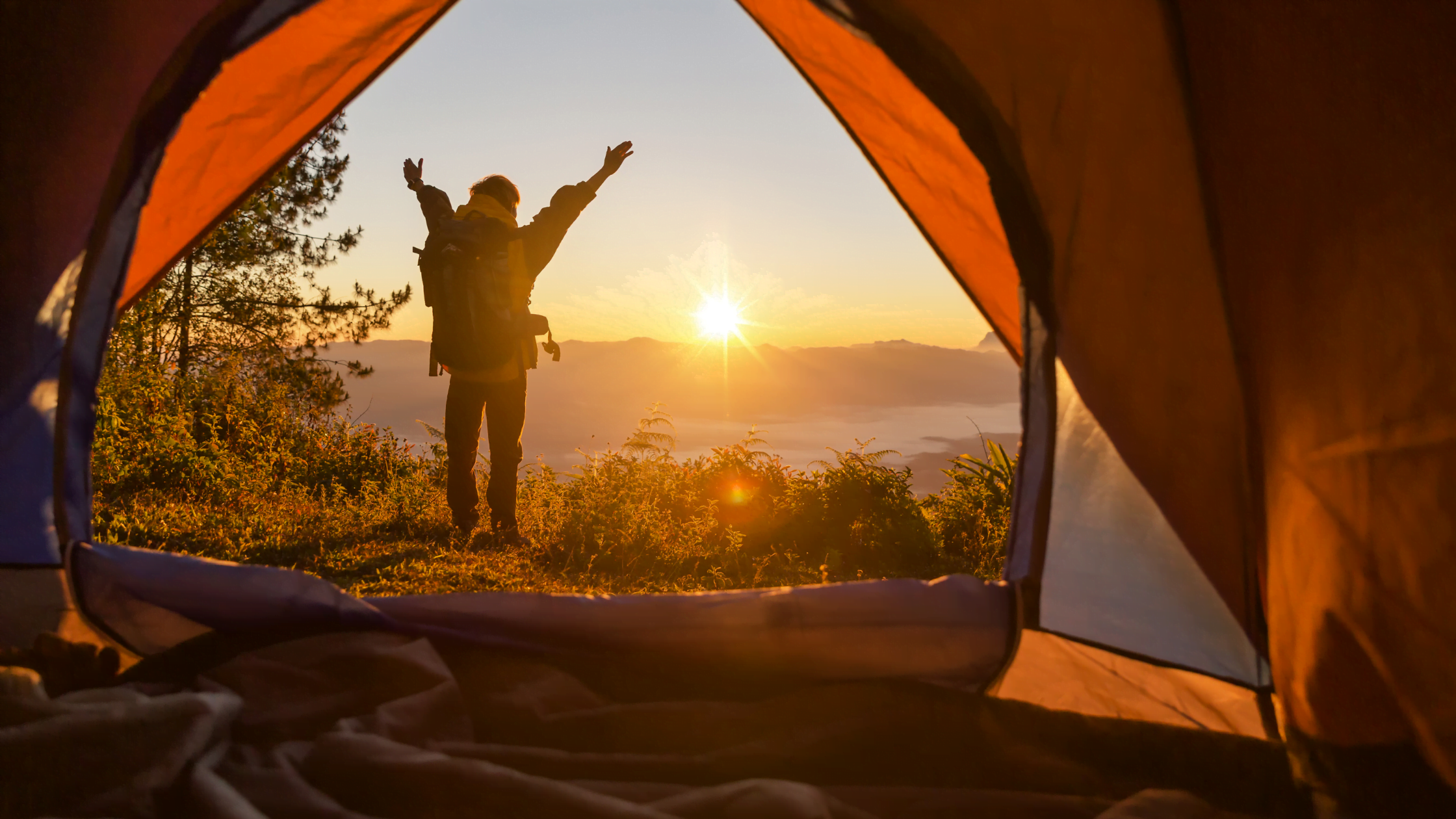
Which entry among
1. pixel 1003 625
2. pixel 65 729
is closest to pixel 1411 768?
pixel 1003 625

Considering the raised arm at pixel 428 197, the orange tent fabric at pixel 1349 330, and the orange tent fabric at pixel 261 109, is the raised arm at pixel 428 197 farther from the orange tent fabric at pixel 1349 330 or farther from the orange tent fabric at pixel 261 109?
the orange tent fabric at pixel 1349 330

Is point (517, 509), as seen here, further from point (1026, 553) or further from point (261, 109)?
point (1026, 553)

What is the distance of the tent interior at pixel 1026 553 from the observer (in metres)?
1.16

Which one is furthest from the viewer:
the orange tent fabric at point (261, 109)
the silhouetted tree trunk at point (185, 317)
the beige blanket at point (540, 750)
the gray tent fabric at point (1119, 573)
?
the silhouetted tree trunk at point (185, 317)

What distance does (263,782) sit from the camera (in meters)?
1.16

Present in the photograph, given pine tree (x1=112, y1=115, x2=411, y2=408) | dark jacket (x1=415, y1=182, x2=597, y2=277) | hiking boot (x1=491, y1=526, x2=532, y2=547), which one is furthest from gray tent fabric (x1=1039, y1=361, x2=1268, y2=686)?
pine tree (x1=112, y1=115, x2=411, y2=408)

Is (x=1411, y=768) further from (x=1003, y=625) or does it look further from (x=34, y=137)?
(x=34, y=137)

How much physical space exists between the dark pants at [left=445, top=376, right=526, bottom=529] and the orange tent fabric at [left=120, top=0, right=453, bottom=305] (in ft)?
5.29

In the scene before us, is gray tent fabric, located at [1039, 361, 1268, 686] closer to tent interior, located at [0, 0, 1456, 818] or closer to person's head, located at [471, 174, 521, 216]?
tent interior, located at [0, 0, 1456, 818]

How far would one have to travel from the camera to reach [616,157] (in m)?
3.28

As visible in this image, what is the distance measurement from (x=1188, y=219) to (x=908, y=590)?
1.02m

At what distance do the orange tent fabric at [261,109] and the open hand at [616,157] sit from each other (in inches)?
42.6

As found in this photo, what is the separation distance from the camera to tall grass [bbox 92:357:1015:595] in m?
3.71

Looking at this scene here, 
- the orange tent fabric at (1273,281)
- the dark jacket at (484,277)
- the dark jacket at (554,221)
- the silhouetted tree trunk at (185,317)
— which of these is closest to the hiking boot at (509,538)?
the dark jacket at (484,277)
